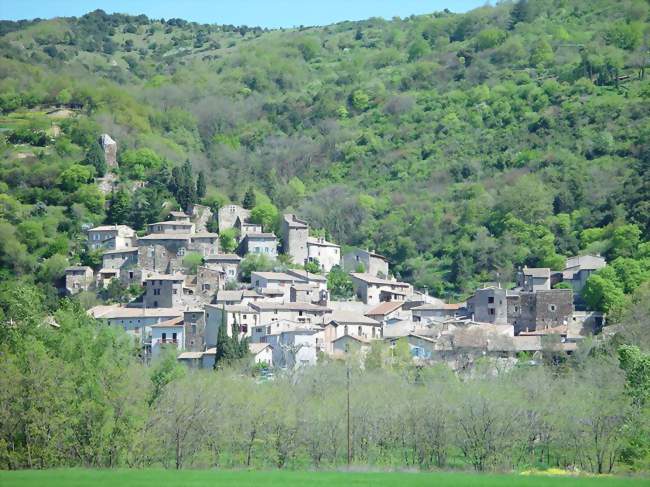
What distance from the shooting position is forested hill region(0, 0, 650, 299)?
9956 centimetres

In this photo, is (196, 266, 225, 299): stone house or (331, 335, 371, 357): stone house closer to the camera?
(331, 335, 371, 357): stone house

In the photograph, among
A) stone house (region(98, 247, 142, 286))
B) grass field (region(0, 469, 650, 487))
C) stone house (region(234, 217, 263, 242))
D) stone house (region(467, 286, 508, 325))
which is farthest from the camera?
stone house (region(234, 217, 263, 242))

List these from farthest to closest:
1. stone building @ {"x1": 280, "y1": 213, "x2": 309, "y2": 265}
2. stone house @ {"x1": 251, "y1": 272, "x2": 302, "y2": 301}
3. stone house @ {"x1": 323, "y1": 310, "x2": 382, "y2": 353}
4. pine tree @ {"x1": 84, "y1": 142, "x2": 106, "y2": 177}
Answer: pine tree @ {"x1": 84, "y1": 142, "x2": 106, "y2": 177} < stone building @ {"x1": 280, "y1": 213, "x2": 309, "y2": 265} < stone house @ {"x1": 251, "y1": 272, "x2": 302, "y2": 301} < stone house @ {"x1": 323, "y1": 310, "x2": 382, "y2": 353}

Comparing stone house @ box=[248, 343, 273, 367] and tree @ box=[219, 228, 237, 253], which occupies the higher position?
tree @ box=[219, 228, 237, 253]

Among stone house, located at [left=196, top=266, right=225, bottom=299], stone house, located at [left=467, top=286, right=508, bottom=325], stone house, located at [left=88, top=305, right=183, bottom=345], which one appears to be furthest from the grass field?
stone house, located at [left=196, top=266, right=225, bottom=299]

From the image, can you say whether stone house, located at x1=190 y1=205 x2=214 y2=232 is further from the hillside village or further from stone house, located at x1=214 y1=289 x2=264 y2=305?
stone house, located at x1=214 y1=289 x2=264 y2=305

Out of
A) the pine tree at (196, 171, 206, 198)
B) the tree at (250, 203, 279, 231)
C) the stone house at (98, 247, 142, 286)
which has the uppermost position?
the pine tree at (196, 171, 206, 198)

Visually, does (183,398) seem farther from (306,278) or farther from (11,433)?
(306,278)

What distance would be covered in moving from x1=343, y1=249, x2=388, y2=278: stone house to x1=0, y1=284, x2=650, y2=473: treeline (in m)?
32.3

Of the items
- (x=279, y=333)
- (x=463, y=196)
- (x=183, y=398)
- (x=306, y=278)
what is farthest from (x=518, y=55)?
(x=183, y=398)

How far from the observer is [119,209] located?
A: 9956 cm

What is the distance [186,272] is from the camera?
304ft

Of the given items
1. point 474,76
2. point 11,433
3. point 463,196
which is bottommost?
point 11,433

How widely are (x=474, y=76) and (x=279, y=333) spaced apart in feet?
232
